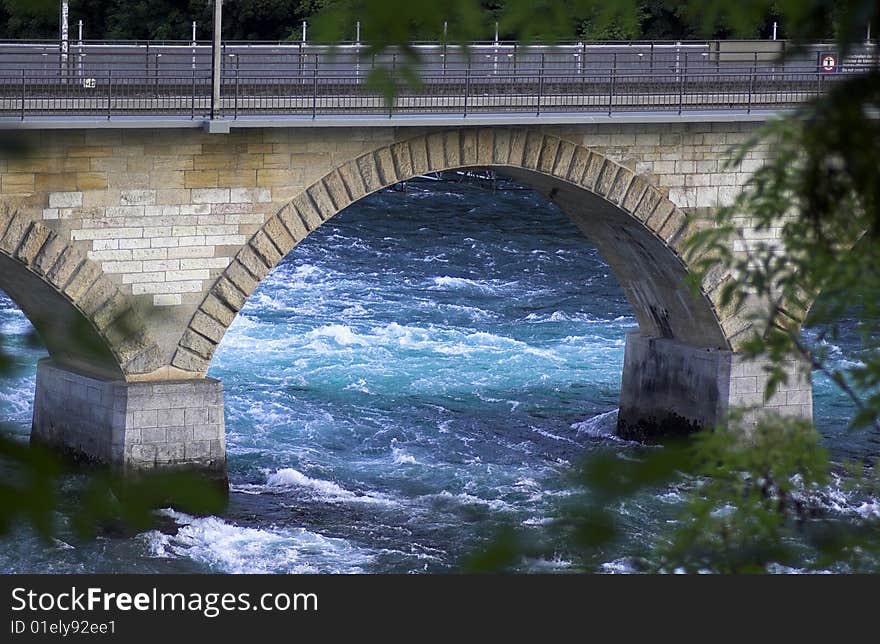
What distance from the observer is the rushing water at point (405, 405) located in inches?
746

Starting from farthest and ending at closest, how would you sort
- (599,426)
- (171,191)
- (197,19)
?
(197,19), (599,426), (171,191)

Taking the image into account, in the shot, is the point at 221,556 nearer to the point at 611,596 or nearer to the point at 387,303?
the point at 611,596

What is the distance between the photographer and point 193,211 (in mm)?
19453

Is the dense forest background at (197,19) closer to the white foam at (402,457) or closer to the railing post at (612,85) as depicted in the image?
the railing post at (612,85)

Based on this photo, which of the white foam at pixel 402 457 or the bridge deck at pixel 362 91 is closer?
the bridge deck at pixel 362 91

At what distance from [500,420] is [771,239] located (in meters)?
4.85

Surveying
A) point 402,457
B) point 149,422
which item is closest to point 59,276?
point 149,422

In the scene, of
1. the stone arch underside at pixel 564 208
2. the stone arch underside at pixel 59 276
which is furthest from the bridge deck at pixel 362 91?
the stone arch underside at pixel 59 276

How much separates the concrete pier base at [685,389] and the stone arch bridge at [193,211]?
57 cm

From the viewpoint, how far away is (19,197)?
59.9ft

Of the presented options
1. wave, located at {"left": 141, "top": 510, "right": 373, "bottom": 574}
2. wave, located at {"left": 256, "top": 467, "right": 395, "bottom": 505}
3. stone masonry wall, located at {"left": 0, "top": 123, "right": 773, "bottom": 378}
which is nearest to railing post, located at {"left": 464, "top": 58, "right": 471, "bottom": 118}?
stone masonry wall, located at {"left": 0, "top": 123, "right": 773, "bottom": 378}

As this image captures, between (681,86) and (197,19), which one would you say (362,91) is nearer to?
(681,86)

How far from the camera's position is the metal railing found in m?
19.2

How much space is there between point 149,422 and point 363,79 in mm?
4752
